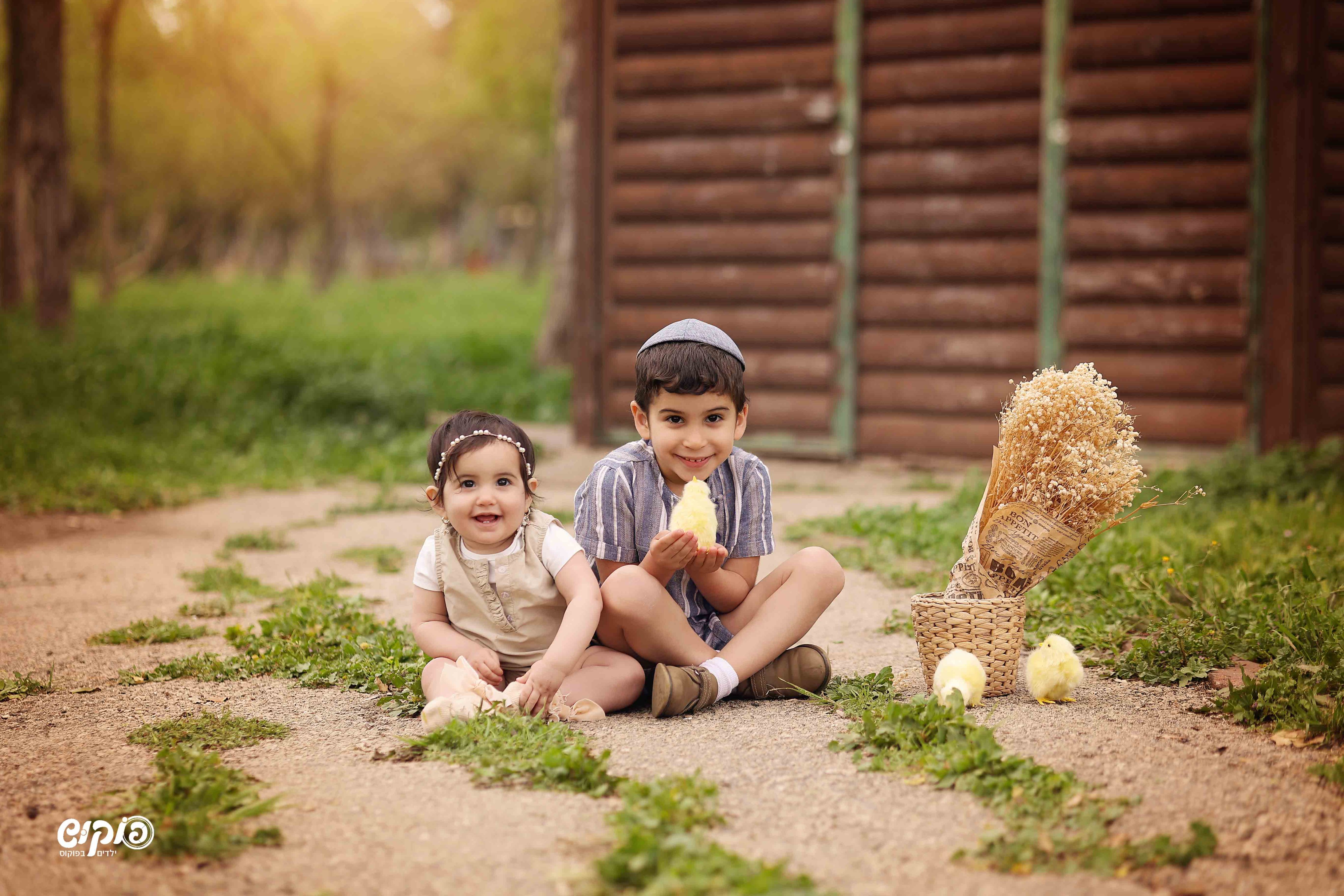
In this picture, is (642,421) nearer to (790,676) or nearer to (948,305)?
(790,676)

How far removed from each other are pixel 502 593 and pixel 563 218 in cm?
964

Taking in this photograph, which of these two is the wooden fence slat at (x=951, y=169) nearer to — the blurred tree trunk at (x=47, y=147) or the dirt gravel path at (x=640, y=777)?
the dirt gravel path at (x=640, y=777)

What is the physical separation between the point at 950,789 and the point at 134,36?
27284 mm

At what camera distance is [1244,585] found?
396cm

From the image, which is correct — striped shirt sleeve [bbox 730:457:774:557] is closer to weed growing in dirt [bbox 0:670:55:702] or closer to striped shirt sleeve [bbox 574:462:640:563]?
striped shirt sleeve [bbox 574:462:640:563]

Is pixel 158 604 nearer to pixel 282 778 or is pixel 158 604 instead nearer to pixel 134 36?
pixel 282 778

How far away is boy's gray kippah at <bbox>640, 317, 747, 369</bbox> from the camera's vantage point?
314 centimetres

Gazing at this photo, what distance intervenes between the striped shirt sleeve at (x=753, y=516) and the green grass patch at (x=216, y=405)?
4411 mm

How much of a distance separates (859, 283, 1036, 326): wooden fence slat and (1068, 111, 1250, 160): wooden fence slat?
2.98ft

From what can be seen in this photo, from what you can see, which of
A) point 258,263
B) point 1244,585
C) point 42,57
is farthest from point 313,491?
point 258,263

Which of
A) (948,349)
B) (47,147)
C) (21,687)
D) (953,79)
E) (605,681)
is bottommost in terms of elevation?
(21,687)

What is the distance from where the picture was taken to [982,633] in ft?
10.3

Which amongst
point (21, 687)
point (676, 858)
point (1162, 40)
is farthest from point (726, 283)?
point (676, 858)

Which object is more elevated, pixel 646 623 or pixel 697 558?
pixel 697 558
